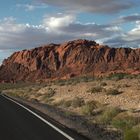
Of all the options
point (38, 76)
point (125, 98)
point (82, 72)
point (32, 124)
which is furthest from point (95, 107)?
point (38, 76)

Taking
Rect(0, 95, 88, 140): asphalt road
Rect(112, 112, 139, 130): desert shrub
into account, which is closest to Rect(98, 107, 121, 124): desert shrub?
Rect(112, 112, 139, 130): desert shrub

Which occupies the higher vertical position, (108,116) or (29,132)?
(29,132)

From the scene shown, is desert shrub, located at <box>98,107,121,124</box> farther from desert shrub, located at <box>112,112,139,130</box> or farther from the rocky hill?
the rocky hill

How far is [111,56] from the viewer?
123938 mm

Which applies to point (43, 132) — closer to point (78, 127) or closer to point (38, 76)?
point (78, 127)

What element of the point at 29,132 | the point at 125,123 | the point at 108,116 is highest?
the point at 29,132

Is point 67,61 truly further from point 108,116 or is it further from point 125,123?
point 125,123

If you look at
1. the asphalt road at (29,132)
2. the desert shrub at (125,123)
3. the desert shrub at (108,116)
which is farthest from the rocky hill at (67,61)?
the asphalt road at (29,132)

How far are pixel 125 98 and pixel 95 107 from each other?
3069 mm

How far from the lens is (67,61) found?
432 feet

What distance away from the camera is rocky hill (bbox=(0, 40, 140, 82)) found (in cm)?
12081

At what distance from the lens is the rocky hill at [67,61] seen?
12081 cm

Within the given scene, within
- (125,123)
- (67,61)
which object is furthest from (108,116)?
(67,61)

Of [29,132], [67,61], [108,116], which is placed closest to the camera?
[29,132]
